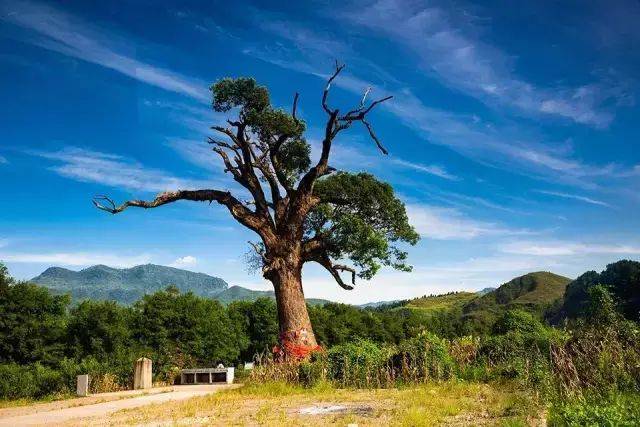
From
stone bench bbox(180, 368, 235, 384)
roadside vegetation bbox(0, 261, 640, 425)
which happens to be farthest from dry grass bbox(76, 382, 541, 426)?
stone bench bbox(180, 368, 235, 384)

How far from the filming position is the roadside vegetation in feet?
30.6

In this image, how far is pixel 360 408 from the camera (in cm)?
1095

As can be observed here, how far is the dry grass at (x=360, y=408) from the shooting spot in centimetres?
912

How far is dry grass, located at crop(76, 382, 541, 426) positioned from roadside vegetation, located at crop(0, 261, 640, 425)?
Answer: 6 cm

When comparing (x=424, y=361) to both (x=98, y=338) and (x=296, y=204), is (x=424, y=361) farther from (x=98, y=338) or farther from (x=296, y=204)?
(x=98, y=338)

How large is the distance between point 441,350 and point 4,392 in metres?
18.1

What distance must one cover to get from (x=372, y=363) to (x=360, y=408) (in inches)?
204

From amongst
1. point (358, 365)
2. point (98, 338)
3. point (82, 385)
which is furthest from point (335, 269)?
point (98, 338)

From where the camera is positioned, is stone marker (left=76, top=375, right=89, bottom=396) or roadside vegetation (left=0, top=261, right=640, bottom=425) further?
stone marker (left=76, top=375, right=89, bottom=396)

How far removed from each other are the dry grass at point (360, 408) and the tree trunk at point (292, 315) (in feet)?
15.5

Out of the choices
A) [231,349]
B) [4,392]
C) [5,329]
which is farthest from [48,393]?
[231,349]

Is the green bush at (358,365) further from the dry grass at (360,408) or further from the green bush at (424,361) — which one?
the dry grass at (360,408)

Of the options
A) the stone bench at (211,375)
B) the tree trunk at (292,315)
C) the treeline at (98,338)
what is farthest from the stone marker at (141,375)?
the tree trunk at (292,315)

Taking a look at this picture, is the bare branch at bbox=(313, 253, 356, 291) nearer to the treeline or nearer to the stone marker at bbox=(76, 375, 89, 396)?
the treeline
